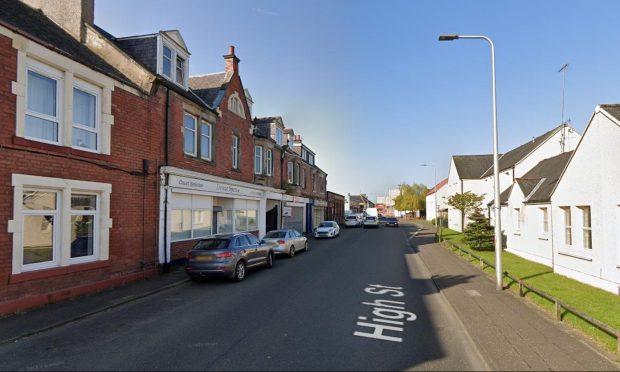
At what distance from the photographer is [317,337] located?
667 centimetres

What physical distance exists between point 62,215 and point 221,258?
4542 millimetres

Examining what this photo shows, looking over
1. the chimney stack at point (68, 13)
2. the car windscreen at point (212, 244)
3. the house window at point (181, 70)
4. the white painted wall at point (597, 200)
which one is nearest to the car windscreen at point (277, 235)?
the car windscreen at point (212, 244)

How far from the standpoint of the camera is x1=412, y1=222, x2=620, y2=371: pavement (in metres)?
5.50

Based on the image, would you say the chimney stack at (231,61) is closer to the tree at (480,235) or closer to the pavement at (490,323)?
the pavement at (490,323)

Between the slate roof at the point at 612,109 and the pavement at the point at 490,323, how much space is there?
6163mm

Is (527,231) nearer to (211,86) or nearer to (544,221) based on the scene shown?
(544,221)

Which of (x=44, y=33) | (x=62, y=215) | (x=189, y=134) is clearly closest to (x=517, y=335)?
(x=62, y=215)

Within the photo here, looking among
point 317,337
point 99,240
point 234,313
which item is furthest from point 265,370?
point 99,240

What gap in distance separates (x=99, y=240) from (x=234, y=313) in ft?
17.2

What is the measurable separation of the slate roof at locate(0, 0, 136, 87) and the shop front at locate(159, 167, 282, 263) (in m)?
4.17

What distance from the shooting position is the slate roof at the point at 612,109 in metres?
10.9

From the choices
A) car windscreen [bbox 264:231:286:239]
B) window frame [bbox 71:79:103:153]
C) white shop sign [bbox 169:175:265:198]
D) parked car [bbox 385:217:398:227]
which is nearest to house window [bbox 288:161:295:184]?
white shop sign [bbox 169:175:265:198]

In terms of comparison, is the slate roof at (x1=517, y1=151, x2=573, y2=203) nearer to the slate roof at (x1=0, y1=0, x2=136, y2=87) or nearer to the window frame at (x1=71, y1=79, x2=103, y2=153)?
the window frame at (x1=71, y1=79, x2=103, y2=153)

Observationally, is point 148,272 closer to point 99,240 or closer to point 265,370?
point 99,240
